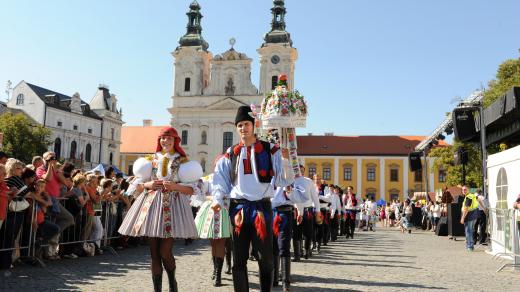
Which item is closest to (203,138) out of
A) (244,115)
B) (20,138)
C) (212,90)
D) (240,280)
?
(212,90)

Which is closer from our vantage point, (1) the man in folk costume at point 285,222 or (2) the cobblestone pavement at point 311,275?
(1) the man in folk costume at point 285,222

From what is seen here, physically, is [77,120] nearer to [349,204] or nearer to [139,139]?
[139,139]

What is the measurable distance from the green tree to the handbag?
31.8 metres

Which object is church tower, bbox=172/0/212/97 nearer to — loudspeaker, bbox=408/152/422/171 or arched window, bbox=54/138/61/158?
arched window, bbox=54/138/61/158

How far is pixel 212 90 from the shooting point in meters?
74.8

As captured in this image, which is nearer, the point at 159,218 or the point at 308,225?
the point at 159,218

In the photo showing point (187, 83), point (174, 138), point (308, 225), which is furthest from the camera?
point (187, 83)

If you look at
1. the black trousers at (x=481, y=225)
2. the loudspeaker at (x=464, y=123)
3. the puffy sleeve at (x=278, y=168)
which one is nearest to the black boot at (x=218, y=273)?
the puffy sleeve at (x=278, y=168)

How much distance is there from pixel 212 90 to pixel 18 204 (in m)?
66.8

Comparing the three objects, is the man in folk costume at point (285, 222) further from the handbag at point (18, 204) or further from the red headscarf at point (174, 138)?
the handbag at point (18, 204)

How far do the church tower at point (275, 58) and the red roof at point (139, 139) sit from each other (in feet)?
77.9

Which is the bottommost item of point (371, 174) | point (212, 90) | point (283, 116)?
point (283, 116)

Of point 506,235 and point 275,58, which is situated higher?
point 275,58

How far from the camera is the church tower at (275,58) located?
234ft
